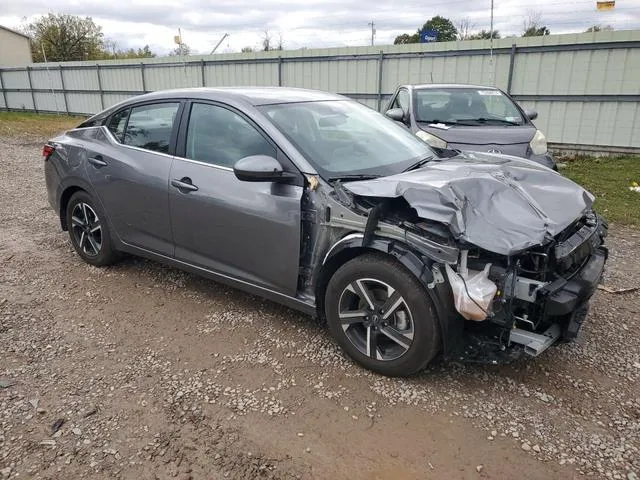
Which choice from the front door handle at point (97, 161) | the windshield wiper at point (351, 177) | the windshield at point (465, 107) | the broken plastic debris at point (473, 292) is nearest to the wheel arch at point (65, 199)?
the front door handle at point (97, 161)

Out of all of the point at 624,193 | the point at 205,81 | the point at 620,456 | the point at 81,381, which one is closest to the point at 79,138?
the point at 81,381

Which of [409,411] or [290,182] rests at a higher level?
[290,182]

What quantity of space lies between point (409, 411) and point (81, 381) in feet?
6.47

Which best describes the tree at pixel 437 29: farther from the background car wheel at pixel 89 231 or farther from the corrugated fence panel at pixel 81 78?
Result: the background car wheel at pixel 89 231

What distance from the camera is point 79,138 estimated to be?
185 inches

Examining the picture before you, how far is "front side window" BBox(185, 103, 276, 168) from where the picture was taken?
3.46 meters

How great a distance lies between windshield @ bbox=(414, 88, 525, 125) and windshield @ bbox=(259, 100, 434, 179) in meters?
3.62

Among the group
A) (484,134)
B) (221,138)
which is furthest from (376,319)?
(484,134)

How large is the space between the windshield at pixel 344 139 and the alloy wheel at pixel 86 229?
85.2 inches

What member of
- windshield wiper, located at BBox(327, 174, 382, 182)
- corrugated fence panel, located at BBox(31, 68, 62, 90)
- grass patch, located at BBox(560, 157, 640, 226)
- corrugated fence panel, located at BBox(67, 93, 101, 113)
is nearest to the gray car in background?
grass patch, located at BBox(560, 157, 640, 226)

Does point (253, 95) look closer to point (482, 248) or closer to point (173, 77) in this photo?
point (482, 248)

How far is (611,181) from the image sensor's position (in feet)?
28.3

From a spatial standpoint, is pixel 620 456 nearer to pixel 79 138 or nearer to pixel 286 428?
pixel 286 428

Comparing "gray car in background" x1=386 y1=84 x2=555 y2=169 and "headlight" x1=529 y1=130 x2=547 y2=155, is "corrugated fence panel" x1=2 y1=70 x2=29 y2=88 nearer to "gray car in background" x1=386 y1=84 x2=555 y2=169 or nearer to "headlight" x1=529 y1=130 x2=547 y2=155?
"gray car in background" x1=386 y1=84 x2=555 y2=169
